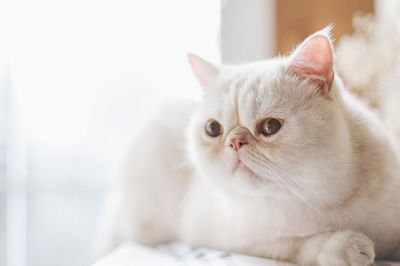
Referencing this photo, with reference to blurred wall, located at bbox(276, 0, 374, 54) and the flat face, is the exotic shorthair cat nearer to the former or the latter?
the flat face

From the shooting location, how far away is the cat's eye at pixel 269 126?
87 cm

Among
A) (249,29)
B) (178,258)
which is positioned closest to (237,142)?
(178,258)

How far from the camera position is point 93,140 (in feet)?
6.56

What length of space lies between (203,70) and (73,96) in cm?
95

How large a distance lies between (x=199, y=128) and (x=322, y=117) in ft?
1.15

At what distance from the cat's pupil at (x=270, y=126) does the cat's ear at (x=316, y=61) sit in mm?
161

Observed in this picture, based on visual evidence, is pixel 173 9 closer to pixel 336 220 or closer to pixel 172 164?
pixel 172 164

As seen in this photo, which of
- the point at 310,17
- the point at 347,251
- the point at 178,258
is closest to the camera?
the point at 347,251

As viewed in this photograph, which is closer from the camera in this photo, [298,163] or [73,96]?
[298,163]

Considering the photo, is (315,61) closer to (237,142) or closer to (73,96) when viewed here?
(237,142)

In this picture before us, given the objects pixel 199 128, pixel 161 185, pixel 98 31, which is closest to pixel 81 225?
pixel 161 185

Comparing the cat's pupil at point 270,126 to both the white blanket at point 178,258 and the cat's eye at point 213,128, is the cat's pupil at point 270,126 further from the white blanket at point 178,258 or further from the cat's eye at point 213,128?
the white blanket at point 178,258

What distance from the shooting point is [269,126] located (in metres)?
0.88

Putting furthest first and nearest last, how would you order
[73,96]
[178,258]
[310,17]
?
1. [310,17]
2. [73,96]
3. [178,258]
